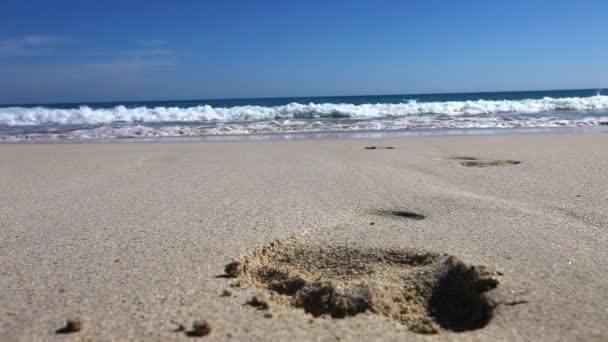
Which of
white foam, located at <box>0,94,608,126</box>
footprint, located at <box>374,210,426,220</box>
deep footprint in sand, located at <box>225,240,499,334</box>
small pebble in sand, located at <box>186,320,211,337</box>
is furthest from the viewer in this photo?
white foam, located at <box>0,94,608,126</box>

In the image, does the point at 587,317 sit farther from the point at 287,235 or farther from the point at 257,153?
the point at 257,153

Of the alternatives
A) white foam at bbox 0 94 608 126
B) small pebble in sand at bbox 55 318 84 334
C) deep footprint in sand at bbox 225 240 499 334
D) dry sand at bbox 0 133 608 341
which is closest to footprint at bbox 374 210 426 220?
dry sand at bbox 0 133 608 341

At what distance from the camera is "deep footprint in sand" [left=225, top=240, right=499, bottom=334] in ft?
4.89

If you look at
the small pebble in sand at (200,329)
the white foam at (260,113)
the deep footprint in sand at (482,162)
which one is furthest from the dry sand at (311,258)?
the white foam at (260,113)

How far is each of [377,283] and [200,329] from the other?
595 millimetres

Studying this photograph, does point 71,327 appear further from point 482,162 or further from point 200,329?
point 482,162

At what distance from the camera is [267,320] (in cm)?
143

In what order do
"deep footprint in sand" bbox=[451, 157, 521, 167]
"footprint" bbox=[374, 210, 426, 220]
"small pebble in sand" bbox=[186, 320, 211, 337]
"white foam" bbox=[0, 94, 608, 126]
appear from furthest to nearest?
"white foam" bbox=[0, 94, 608, 126] → "deep footprint in sand" bbox=[451, 157, 521, 167] → "footprint" bbox=[374, 210, 426, 220] → "small pebble in sand" bbox=[186, 320, 211, 337]

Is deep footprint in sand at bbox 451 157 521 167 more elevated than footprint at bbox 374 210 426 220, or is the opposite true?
footprint at bbox 374 210 426 220

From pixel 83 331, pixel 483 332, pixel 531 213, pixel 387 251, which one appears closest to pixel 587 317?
pixel 483 332

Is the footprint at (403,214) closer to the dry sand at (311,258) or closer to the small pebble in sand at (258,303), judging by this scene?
the dry sand at (311,258)

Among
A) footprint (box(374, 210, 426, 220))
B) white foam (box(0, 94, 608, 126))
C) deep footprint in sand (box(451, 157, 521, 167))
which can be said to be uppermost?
white foam (box(0, 94, 608, 126))

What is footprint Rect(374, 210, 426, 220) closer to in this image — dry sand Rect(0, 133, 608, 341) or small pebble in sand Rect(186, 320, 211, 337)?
dry sand Rect(0, 133, 608, 341)

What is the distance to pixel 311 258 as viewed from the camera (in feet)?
6.39
